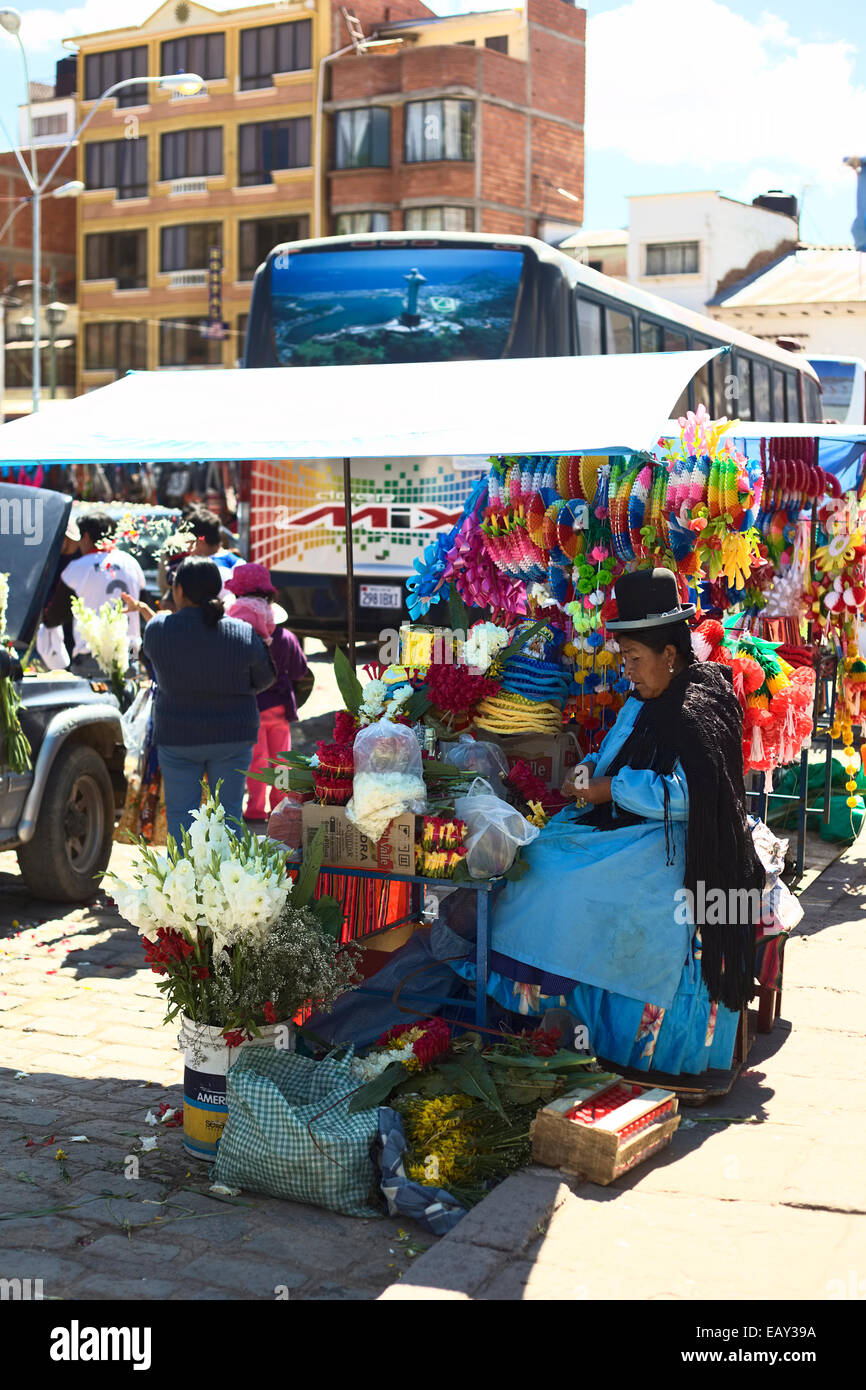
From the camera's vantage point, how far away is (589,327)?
12.5 m

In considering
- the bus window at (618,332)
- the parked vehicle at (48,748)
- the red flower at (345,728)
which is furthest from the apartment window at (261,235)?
the red flower at (345,728)

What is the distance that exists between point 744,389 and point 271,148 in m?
32.9

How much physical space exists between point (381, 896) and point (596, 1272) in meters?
2.01

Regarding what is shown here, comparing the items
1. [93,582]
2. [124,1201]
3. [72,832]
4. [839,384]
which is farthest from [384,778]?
[839,384]

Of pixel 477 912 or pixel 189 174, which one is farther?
pixel 189 174

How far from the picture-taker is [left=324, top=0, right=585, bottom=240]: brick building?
4253 cm

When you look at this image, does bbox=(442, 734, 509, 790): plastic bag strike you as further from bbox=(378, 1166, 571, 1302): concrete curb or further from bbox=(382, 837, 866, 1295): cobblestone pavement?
bbox=(378, 1166, 571, 1302): concrete curb

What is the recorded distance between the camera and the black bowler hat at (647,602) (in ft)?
17.0

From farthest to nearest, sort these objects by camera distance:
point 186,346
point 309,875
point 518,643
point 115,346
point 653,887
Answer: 1. point 115,346
2. point 186,346
3. point 518,643
4. point 653,887
5. point 309,875

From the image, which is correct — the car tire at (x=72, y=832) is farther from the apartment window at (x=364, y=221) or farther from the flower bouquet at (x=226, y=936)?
the apartment window at (x=364, y=221)

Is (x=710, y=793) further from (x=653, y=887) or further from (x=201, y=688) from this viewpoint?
(x=201, y=688)

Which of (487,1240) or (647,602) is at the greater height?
(647,602)

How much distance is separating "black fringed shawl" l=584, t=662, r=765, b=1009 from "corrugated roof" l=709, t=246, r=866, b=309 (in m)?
39.3

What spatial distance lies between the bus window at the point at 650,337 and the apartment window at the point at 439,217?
29954 millimetres
